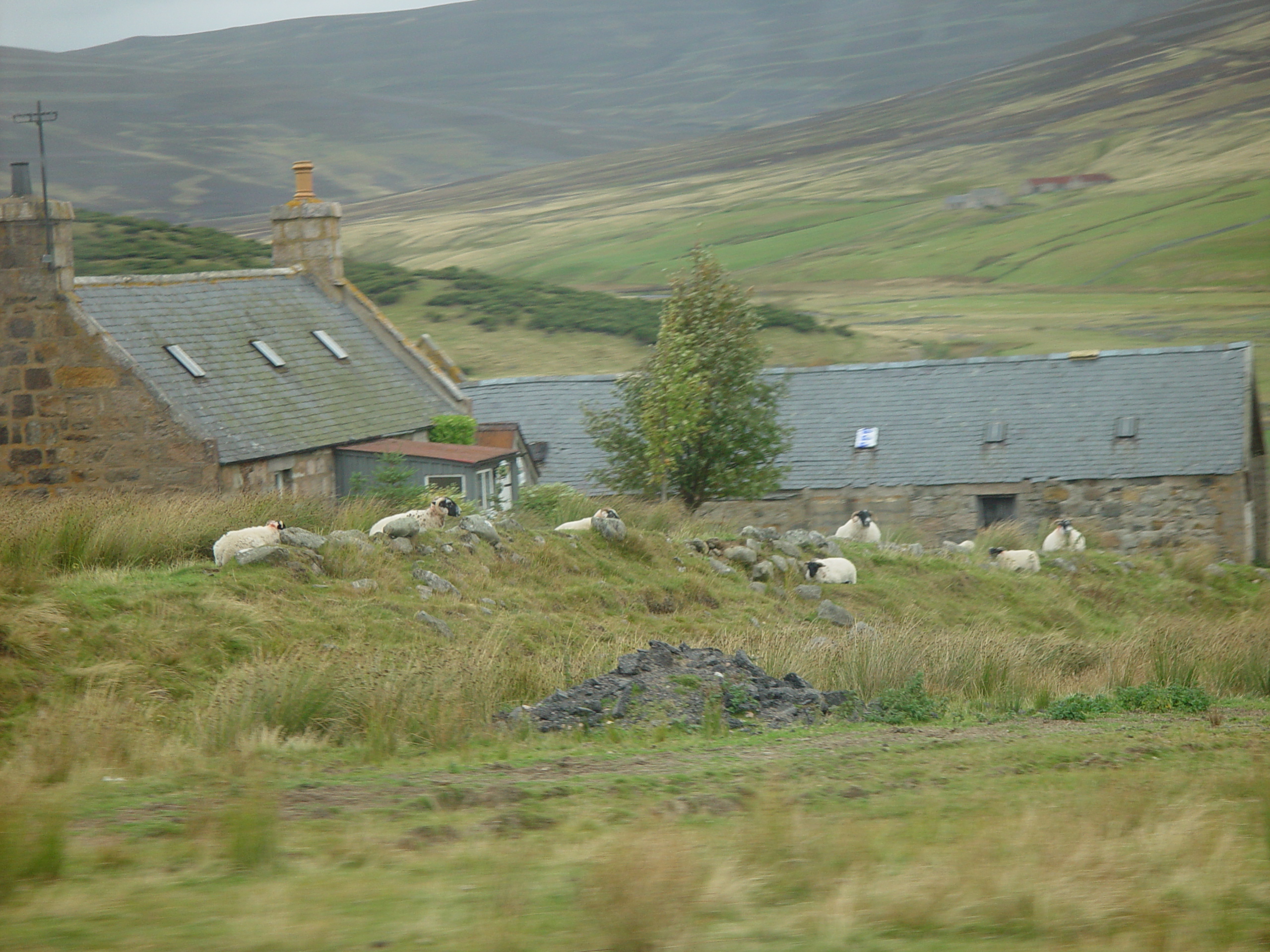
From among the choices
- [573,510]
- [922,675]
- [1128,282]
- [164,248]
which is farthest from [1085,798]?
[1128,282]

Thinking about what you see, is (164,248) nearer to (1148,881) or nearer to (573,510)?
(573,510)

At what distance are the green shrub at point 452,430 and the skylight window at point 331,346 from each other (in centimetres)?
236

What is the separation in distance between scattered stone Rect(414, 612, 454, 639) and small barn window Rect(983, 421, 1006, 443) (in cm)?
2160

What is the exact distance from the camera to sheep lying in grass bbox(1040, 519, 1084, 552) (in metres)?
24.5

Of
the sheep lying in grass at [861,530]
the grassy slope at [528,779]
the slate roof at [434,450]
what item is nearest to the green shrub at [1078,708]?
the grassy slope at [528,779]

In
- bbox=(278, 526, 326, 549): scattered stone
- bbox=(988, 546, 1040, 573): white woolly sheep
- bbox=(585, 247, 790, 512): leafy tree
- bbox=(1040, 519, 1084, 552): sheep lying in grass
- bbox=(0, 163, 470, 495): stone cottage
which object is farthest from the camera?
bbox=(585, 247, 790, 512): leafy tree

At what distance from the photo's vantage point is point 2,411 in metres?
20.7

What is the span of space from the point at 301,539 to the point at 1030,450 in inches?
864

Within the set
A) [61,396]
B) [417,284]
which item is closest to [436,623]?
[61,396]

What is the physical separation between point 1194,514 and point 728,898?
27.9m

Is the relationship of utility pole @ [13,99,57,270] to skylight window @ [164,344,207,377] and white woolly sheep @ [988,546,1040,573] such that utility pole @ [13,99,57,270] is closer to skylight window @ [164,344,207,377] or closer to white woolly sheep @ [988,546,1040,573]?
skylight window @ [164,344,207,377]

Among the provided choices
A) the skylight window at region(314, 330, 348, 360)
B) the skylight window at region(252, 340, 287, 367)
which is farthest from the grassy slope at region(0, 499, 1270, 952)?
the skylight window at region(314, 330, 348, 360)

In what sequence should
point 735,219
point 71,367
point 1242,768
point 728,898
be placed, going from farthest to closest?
point 735,219 < point 71,367 < point 1242,768 < point 728,898

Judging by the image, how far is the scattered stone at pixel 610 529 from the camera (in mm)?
17297
